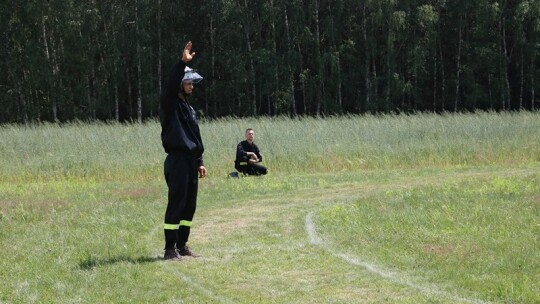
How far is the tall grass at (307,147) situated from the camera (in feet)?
71.7

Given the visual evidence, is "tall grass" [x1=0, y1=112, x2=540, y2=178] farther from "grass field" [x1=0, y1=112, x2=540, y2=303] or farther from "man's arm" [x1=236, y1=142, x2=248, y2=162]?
"man's arm" [x1=236, y1=142, x2=248, y2=162]

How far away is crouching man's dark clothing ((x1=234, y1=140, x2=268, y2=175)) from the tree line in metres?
27.5

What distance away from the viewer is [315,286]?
796cm

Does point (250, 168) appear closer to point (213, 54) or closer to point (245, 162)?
point (245, 162)

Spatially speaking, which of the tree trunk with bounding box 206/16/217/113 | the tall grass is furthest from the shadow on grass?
the tree trunk with bounding box 206/16/217/113

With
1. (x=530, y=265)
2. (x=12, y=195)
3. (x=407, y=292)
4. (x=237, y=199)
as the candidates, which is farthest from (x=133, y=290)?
(x=12, y=195)

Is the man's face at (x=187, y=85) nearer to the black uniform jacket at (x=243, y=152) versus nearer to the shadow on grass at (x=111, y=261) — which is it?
the shadow on grass at (x=111, y=261)

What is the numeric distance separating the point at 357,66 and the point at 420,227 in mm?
41443

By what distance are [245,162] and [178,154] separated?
10504mm

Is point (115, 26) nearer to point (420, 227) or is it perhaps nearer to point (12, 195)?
point (12, 195)

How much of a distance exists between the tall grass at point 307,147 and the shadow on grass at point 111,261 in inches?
458

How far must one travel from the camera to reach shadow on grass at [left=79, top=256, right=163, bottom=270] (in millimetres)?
9269

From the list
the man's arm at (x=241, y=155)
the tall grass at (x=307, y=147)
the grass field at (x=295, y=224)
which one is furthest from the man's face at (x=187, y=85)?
the tall grass at (x=307, y=147)

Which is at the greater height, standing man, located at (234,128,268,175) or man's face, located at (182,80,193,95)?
man's face, located at (182,80,193,95)
